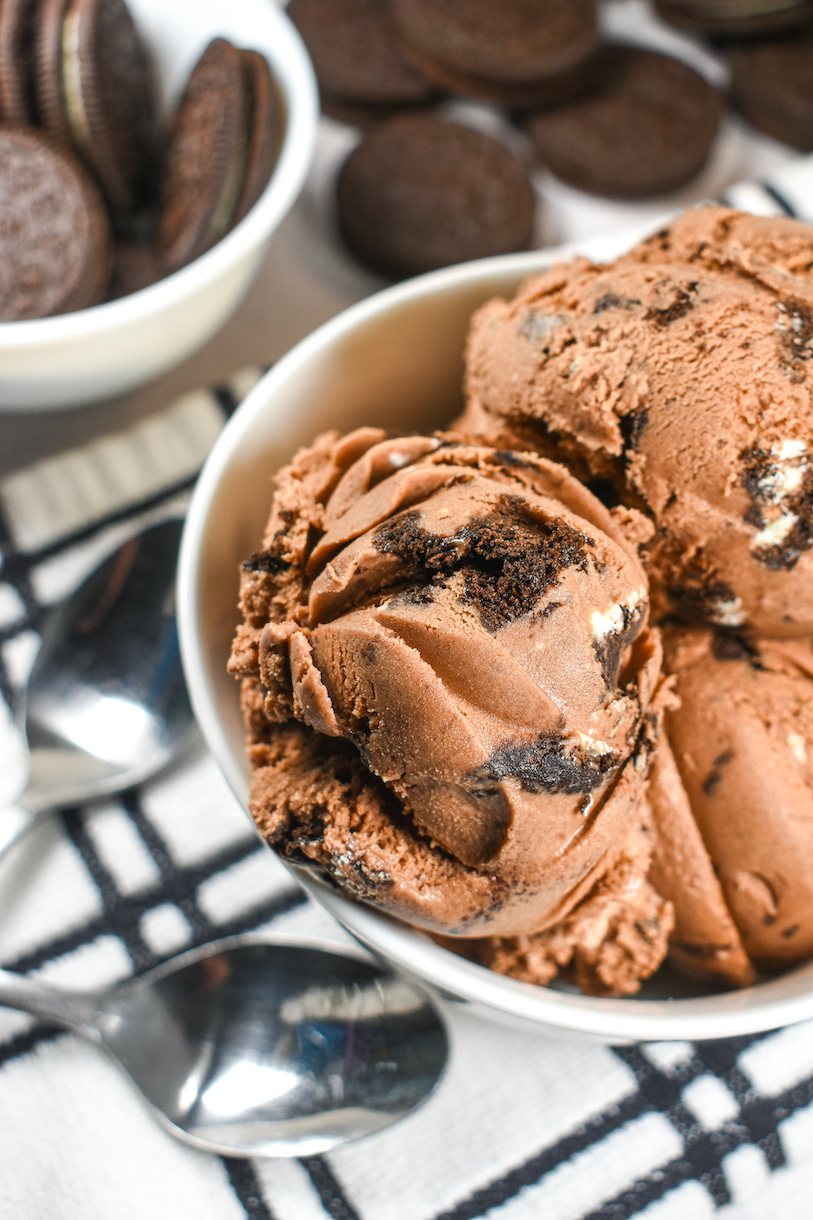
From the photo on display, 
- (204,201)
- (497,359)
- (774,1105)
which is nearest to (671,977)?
(774,1105)

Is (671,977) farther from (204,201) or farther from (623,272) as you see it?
(204,201)

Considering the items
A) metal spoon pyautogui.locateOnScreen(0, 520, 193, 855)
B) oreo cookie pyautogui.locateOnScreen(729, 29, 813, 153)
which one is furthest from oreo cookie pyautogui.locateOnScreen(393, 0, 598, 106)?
metal spoon pyautogui.locateOnScreen(0, 520, 193, 855)

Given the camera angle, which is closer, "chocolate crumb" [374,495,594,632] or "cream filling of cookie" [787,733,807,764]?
"chocolate crumb" [374,495,594,632]

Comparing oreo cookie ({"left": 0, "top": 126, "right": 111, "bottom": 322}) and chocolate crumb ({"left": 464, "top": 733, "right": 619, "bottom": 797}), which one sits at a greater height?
chocolate crumb ({"left": 464, "top": 733, "right": 619, "bottom": 797})

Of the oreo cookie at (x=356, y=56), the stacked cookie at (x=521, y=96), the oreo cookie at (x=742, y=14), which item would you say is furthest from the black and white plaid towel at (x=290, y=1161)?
the oreo cookie at (x=742, y=14)

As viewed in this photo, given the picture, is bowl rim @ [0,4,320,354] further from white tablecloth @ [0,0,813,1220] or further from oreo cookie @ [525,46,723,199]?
oreo cookie @ [525,46,723,199]
